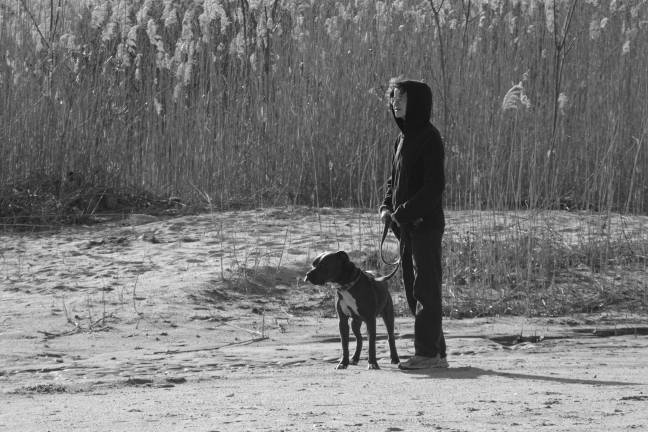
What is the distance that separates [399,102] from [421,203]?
52 cm

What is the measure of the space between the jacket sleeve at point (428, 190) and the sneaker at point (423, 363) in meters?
0.70

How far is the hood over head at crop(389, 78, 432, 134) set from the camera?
5875 millimetres

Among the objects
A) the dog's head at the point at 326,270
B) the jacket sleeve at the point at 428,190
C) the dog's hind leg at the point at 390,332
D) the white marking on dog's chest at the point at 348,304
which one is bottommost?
the dog's hind leg at the point at 390,332

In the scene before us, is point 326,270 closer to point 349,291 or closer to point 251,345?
point 349,291

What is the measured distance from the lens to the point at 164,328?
7191 mm

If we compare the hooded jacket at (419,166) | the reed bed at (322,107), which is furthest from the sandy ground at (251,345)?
the hooded jacket at (419,166)

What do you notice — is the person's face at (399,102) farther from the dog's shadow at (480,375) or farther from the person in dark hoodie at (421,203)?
the dog's shadow at (480,375)

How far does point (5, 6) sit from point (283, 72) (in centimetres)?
271

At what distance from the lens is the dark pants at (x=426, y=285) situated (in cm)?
591

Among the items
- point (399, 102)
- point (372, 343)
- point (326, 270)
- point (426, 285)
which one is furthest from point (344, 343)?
point (399, 102)

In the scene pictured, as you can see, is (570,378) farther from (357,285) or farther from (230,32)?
(230,32)

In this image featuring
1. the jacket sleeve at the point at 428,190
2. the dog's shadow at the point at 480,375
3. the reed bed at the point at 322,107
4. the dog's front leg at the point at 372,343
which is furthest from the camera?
the reed bed at the point at 322,107

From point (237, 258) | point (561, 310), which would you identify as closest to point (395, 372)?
point (561, 310)

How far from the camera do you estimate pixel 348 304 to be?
237 inches
